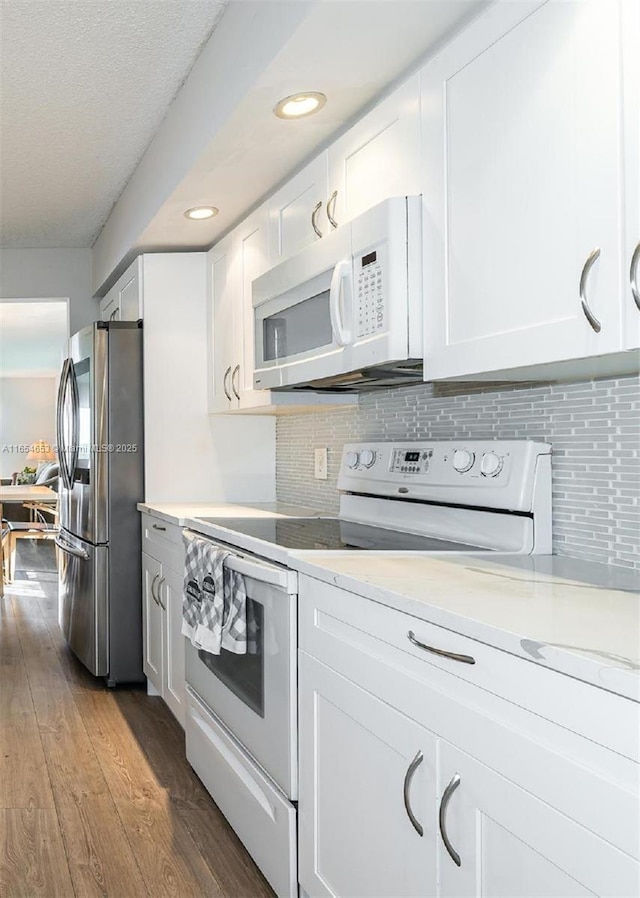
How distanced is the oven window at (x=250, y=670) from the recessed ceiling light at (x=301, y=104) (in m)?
1.30

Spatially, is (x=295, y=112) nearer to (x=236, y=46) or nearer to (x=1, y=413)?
(x=236, y=46)

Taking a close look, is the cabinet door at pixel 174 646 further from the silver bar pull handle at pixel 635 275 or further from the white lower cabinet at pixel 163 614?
the silver bar pull handle at pixel 635 275

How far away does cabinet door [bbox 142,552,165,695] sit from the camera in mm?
3307

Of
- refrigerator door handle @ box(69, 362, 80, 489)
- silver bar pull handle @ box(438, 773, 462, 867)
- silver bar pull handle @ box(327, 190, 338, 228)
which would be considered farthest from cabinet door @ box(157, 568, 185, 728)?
silver bar pull handle @ box(438, 773, 462, 867)

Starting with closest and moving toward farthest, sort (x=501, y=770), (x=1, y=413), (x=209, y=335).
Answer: (x=501, y=770) → (x=209, y=335) → (x=1, y=413)

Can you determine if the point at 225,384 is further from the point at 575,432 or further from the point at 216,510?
the point at 575,432

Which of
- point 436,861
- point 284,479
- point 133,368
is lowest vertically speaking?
point 436,861

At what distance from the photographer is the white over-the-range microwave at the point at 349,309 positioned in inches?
73.7

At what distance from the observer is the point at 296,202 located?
8.41ft

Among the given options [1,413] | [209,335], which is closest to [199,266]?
[209,335]

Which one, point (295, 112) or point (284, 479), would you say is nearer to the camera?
point (295, 112)

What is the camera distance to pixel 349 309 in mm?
2111

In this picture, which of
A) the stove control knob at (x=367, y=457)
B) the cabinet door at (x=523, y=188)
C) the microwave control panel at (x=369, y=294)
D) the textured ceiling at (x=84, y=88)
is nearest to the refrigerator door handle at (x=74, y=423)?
the textured ceiling at (x=84, y=88)

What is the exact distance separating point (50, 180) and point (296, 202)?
181 centimetres
